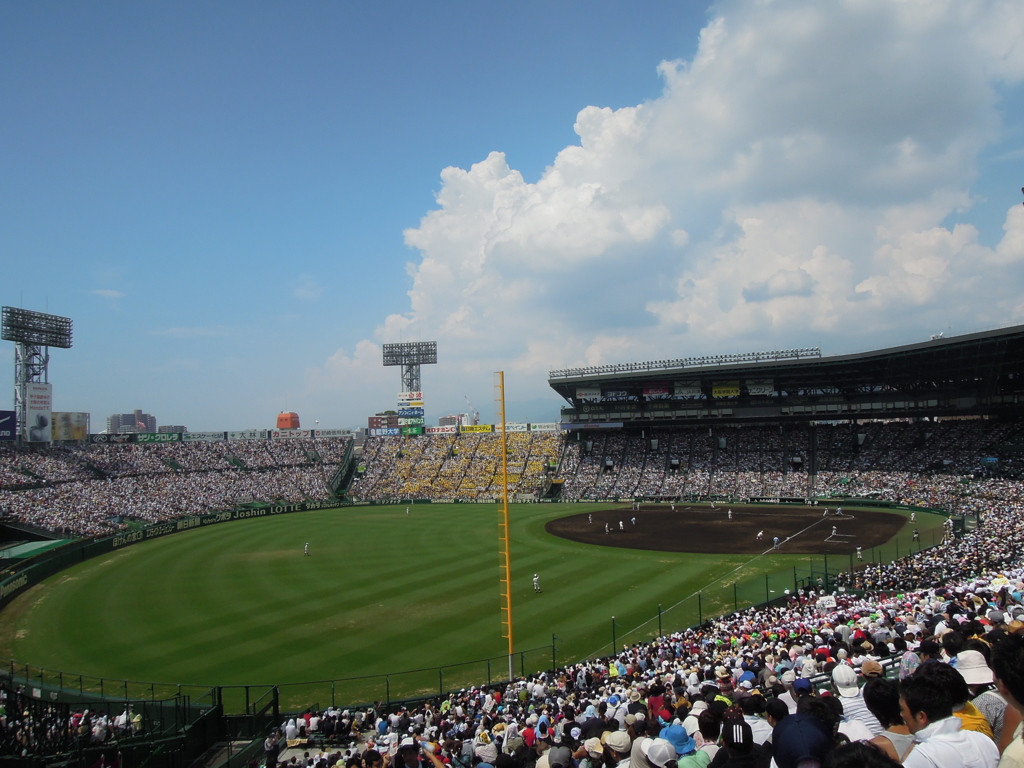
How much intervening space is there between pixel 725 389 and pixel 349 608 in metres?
54.8

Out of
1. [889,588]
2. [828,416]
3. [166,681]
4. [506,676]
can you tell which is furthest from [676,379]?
[166,681]

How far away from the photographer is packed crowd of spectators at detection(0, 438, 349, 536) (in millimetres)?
49562

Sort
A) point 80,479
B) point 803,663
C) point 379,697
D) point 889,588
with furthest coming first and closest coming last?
point 80,479 < point 889,588 < point 379,697 < point 803,663

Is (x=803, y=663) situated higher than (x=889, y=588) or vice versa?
(x=803, y=663)

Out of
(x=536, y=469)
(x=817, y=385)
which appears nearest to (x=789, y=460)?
(x=817, y=385)

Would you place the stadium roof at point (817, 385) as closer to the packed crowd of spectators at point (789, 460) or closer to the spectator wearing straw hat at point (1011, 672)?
the packed crowd of spectators at point (789, 460)

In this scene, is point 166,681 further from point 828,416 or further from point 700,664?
point 828,416

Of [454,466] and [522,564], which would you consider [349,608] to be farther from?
[454,466]

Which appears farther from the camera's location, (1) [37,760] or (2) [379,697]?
(2) [379,697]

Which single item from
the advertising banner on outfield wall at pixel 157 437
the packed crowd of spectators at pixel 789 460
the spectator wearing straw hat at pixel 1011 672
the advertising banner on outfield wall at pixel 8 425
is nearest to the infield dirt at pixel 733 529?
the packed crowd of spectators at pixel 789 460

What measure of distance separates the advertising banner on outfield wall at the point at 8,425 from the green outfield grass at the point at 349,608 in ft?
74.8

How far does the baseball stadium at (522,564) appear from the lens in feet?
41.8

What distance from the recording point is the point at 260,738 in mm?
14305

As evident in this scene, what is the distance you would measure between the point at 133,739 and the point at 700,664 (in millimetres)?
12688
